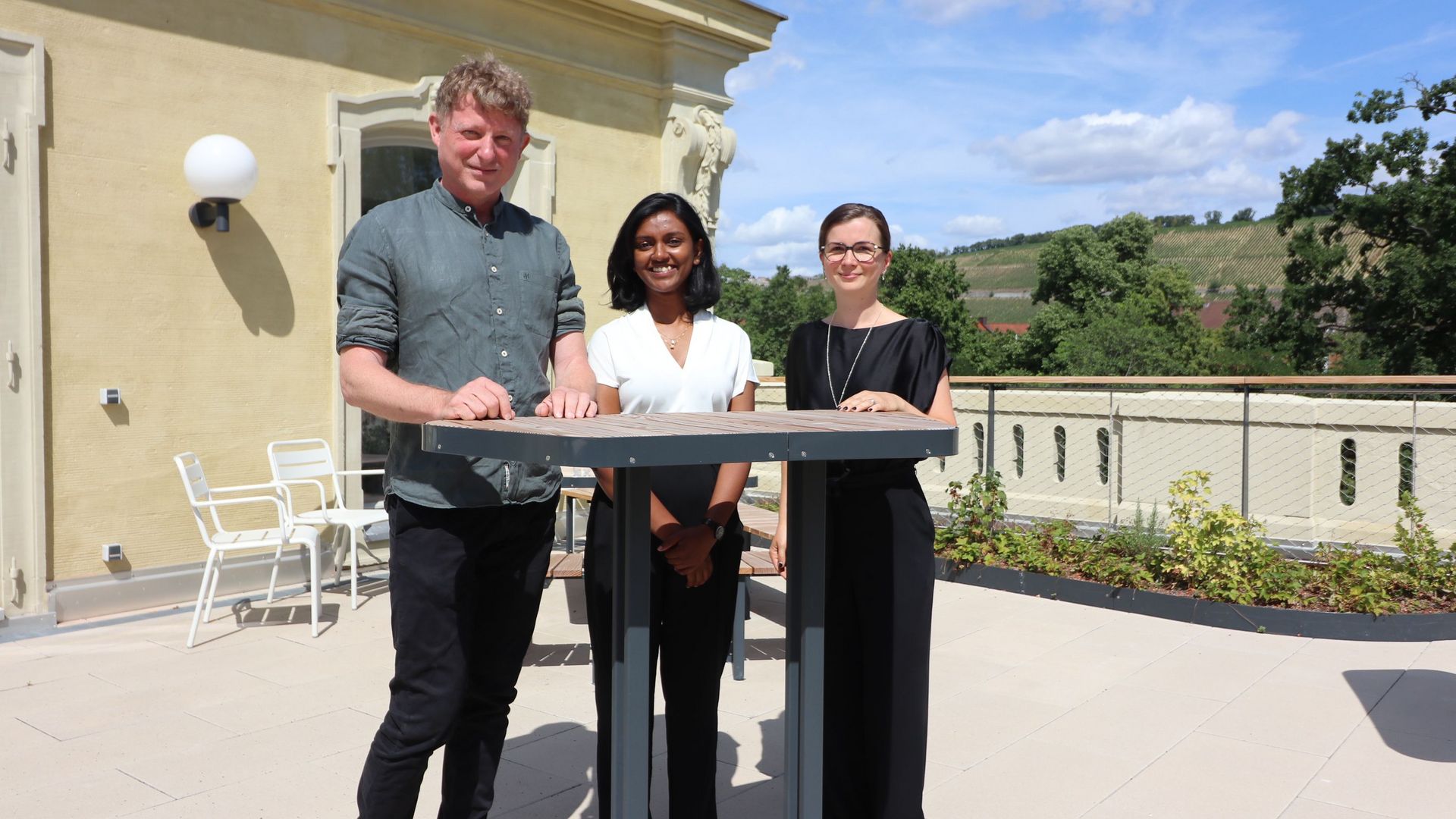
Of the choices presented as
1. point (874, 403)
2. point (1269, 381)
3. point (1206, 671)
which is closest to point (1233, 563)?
point (1206, 671)

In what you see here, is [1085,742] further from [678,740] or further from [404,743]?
[404,743]

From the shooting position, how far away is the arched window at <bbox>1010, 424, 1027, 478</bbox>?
1196 centimetres

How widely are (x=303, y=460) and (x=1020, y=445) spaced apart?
8167 millimetres

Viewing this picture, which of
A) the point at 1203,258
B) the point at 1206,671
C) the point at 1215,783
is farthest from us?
the point at 1203,258

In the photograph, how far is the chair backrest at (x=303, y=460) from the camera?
6.13 m

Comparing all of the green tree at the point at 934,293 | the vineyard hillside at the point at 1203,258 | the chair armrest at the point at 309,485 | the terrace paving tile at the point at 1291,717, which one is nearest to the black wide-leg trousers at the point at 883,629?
the terrace paving tile at the point at 1291,717

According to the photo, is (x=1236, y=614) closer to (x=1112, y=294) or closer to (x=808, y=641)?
(x=808, y=641)

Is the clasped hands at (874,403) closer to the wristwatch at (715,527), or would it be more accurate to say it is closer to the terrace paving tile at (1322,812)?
the wristwatch at (715,527)

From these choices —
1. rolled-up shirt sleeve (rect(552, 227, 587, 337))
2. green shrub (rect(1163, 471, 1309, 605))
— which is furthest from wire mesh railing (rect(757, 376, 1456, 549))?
rolled-up shirt sleeve (rect(552, 227, 587, 337))

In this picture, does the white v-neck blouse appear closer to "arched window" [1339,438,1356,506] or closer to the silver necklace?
the silver necklace

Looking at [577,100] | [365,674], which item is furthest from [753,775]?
[577,100]

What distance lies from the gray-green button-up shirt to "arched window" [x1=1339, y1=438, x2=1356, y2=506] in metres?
9.18

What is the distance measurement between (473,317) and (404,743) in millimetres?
894

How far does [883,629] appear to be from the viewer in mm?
2682
